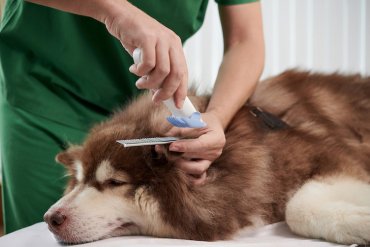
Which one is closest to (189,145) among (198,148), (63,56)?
(198,148)

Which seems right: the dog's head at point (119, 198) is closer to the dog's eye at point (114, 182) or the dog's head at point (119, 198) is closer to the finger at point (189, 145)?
the dog's eye at point (114, 182)

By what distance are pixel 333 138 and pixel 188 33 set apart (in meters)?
0.62

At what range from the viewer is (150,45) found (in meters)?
0.97

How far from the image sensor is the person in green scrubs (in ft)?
5.15

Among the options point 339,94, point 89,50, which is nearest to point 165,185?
point 89,50

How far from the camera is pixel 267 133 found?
146cm

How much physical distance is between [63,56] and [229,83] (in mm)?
559

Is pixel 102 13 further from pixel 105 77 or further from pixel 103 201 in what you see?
pixel 105 77

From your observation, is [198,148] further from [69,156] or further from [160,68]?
[69,156]

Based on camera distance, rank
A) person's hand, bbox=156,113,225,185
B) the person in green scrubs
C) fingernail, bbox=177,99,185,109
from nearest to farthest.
A: fingernail, bbox=177,99,185,109 → person's hand, bbox=156,113,225,185 → the person in green scrubs

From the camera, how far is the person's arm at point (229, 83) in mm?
1231

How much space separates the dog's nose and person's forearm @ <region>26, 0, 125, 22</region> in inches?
19.5

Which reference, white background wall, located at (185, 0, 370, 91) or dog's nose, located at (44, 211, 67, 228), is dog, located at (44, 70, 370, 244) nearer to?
dog's nose, located at (44, 211, 67, 228)

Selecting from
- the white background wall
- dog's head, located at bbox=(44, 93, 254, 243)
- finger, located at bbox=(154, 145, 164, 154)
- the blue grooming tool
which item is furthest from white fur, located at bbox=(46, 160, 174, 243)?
the white background wall
